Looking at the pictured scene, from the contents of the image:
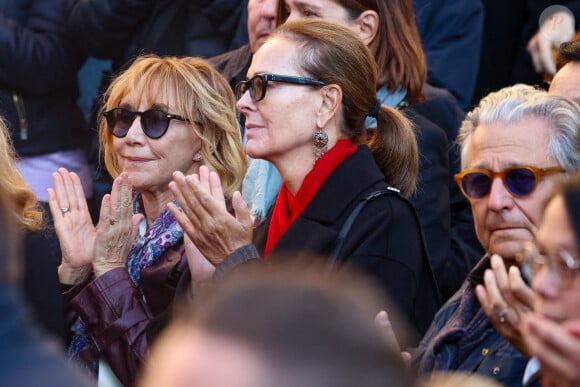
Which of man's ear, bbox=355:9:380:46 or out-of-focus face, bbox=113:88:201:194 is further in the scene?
man's ear, bbox=355:9:380:46

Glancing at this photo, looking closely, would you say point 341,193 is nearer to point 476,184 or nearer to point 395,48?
point 476,184

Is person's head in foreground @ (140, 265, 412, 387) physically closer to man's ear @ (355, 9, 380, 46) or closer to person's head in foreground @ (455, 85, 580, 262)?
person's head in foreground @ (455, 85, 580, 262)

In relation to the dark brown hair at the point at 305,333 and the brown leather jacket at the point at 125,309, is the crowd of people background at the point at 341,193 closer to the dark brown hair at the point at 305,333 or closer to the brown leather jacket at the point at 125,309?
the brown leather jacket at the point at 125,309

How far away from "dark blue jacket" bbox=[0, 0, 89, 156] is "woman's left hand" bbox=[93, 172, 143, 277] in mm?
1625

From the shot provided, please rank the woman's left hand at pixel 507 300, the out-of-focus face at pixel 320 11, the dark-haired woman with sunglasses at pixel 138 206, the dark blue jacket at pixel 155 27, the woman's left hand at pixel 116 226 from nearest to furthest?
1. the woman's left hand at pixel 507 300
2. the dark-haired woman with sunglasses at pixel 138 206
3. the woman's left hand at pixel 116 226
4. the out-of-focus face at pixel 320 11
5. the dark blue jacket at pixel 155 27

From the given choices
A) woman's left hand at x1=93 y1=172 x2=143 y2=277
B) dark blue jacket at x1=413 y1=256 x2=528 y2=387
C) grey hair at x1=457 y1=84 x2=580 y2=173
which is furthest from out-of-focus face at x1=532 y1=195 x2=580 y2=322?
woman's left hand at x1=93 y1=172 x2=143 y2=277

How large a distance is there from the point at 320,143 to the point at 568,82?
1.01m

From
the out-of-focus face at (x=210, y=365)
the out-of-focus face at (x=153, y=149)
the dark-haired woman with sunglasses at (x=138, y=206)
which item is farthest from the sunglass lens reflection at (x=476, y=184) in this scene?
the out-of-focus face at (x=210, y=365)

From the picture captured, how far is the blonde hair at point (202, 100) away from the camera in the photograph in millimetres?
4707

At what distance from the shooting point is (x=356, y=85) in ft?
13.5

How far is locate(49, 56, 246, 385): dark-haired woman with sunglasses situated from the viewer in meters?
4.28

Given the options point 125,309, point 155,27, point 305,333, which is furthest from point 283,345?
point 155,27

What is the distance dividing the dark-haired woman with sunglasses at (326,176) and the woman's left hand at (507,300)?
75 centimetres

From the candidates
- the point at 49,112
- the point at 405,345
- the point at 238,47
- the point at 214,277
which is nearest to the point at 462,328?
the point at 405,345
